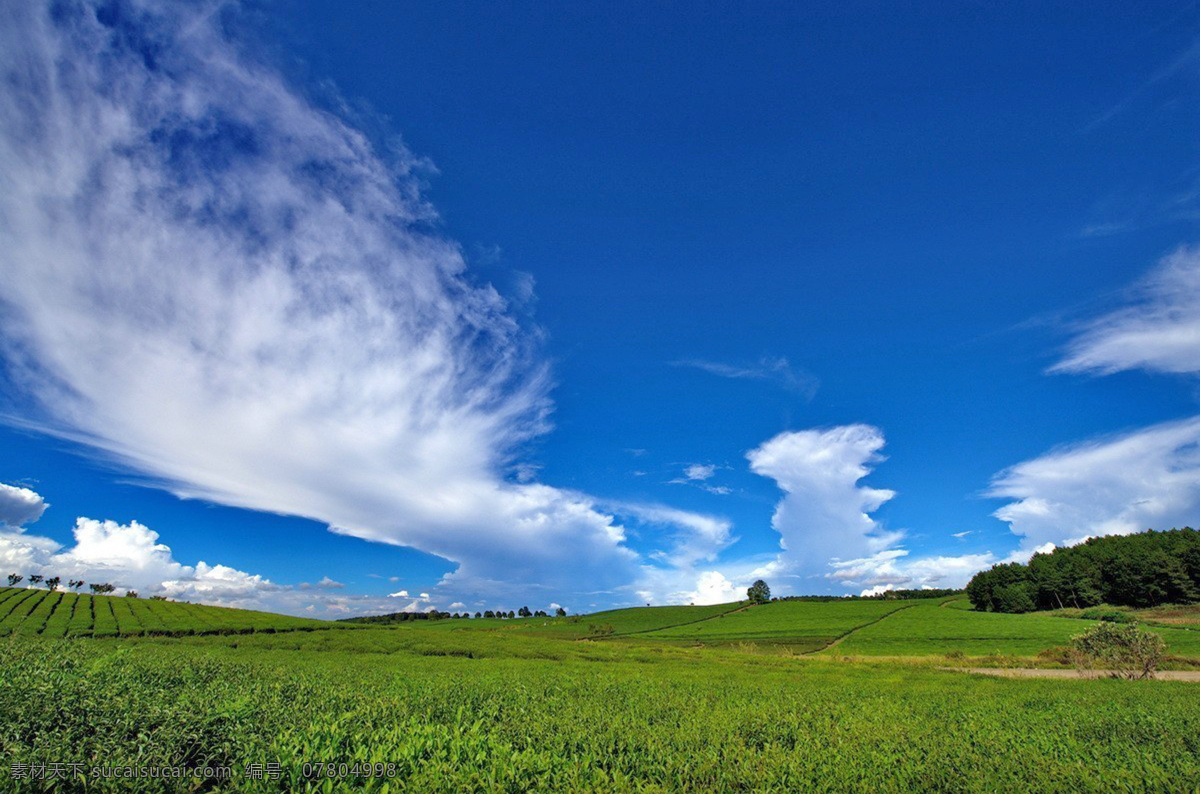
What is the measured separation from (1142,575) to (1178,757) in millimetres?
165054

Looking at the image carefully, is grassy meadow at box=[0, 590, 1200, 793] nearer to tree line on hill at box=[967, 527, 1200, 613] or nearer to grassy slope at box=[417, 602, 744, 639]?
grassy slope at box=[417, 602, 744, 639]

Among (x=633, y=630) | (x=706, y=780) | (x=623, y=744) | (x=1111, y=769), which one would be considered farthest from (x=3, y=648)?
(x=633, y=630)

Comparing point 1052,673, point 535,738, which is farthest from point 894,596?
point 535,738

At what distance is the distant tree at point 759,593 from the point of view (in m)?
171

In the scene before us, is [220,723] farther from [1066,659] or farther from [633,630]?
[633,630]

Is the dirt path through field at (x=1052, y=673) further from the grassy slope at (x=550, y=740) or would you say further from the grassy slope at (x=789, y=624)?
the grassy slope at (x=550, y=740)

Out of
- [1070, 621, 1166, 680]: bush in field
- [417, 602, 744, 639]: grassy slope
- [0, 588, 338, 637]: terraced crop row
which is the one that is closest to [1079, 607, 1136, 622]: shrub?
[1070, 621, 1166, 680]: bush in field

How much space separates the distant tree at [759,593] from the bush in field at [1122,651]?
121 metres

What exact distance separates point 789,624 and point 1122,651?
74.6 meters

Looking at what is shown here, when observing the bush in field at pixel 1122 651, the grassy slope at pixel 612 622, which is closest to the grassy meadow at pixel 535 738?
the bush in field at pixel 1122 651

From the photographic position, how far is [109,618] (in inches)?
3236

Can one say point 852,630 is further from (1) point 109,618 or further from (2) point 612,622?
(1) point 109,618

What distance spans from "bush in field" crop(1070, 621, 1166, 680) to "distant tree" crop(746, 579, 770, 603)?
121078 mm

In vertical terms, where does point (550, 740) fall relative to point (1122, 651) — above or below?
above
